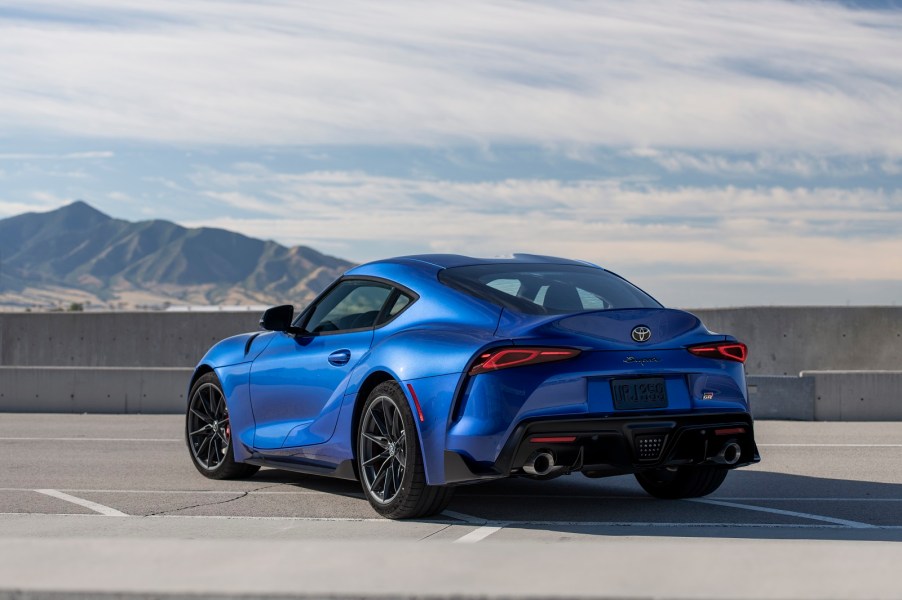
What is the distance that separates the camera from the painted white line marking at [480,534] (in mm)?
6933

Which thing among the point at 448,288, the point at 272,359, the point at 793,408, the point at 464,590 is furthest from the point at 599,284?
the point at 793,408

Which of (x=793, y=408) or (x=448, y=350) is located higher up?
(x=448, y=350)

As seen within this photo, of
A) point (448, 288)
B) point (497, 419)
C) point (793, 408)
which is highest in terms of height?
point (448, 288)

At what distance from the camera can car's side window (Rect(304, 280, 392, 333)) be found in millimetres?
8422

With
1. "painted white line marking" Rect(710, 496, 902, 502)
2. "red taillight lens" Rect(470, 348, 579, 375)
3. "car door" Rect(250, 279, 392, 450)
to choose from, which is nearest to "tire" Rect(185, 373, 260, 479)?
"car door" Rect(250, 279, 392, 450)

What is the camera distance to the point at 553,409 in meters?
7.14

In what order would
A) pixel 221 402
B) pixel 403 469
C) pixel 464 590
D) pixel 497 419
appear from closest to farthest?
1. pixel 464 590
2. pixel 497 419
3. pixel 403 469
4. pixel 221 402

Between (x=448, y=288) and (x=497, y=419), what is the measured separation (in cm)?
106

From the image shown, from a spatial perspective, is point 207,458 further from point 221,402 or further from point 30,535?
point 30,535

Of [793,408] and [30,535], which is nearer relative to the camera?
[30,535]

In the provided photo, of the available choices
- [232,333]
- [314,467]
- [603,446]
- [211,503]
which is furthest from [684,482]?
[232,333]

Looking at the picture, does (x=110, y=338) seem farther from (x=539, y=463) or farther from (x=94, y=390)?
(x=539, y=463)

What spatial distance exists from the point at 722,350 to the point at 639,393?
696 mm

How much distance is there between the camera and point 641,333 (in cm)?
744
